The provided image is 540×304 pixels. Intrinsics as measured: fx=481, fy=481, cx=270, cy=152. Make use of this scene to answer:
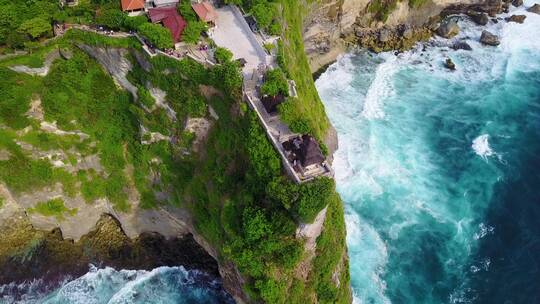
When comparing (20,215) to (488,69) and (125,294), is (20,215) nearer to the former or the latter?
(125,294)

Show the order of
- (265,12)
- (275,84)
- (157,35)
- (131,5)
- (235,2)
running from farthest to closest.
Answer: (235,2) → (265,12) → (131,5) → (157,35) → (275,84)

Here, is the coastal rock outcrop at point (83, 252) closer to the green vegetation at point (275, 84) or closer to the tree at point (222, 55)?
the green vegetation at point (275, 84)

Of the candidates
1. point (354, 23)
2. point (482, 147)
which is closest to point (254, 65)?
point (354, 23)

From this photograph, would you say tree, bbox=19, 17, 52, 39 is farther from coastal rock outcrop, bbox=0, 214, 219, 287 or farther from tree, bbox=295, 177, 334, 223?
tree, bbox=295, 177, 334, 223

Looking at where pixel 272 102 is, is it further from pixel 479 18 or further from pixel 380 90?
pixel 479 18

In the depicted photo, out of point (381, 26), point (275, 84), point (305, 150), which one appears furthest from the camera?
point (381, 26)

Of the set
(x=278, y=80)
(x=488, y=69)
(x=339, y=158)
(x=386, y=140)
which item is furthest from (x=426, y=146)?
(x=278, y=80)

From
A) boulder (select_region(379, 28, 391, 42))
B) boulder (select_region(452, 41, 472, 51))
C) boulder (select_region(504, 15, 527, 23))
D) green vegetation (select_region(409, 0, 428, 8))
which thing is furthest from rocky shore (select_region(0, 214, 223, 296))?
boulder (select_region(504, 15, 527, 23))
